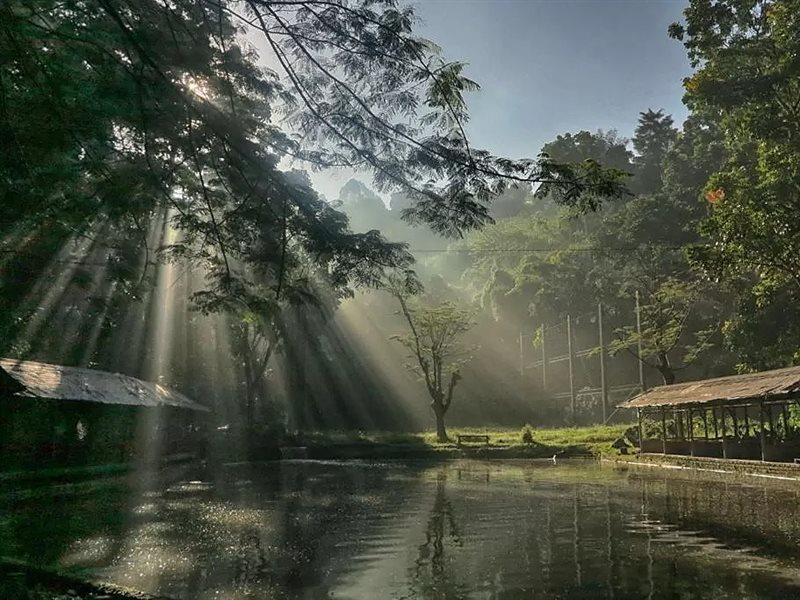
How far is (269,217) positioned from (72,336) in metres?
24.7

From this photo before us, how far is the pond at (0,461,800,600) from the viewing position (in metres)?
7.53

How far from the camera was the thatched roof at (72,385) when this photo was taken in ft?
57.3

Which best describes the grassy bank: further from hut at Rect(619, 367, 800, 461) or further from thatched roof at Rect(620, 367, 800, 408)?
thatched roof at Rect(620, 367, 800, 408)

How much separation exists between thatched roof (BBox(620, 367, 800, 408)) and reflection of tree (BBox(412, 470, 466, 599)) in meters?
10.3

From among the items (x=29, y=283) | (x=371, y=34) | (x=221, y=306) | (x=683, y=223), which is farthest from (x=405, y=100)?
(x=683, y=223)

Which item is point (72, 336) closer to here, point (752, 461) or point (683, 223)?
point (752, 461)

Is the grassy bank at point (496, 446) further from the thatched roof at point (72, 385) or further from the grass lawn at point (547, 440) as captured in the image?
the thatched roof at point (72, 385)

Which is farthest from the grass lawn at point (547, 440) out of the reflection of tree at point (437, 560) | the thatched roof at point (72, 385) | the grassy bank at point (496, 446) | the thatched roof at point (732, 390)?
the reflection of tree at point (437, 560)

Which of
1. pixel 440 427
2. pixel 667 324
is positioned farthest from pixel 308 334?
pixel 667 324

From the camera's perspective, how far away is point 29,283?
16078 millimetres

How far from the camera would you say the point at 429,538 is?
34.4 feet

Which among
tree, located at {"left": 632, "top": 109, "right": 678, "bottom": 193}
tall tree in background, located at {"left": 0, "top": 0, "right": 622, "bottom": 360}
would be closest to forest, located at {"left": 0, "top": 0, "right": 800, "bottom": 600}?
tall tree in background, located at {"left": 0, "top": 0, "right": 622, "bottom": 360}

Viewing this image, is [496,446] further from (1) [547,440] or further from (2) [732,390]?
(2) [732,390]

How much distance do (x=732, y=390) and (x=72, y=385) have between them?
20.9 m
